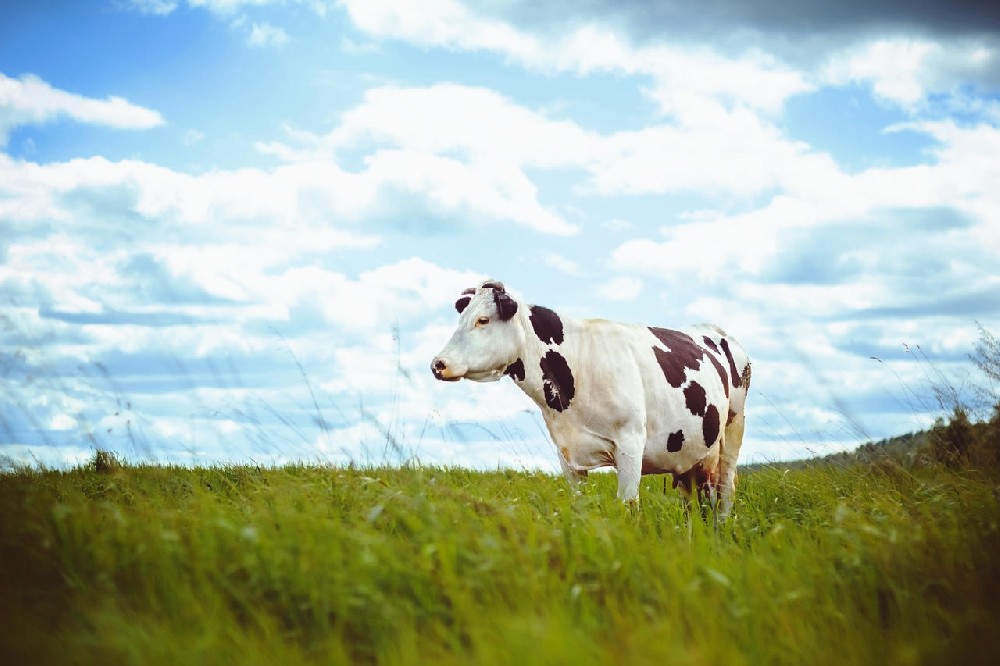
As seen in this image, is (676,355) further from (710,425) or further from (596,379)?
(596,379)

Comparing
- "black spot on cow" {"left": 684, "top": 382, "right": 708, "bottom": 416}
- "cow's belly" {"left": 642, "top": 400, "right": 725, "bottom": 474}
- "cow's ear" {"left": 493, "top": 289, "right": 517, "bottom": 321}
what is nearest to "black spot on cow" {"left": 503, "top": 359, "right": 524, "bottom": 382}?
"cow's ear" {"left": 493, "top": 289, "right": 517, "bottom": 321}

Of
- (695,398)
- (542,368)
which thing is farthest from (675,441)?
(542,368)

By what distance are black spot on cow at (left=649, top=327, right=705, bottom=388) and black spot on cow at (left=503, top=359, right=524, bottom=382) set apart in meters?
1.59

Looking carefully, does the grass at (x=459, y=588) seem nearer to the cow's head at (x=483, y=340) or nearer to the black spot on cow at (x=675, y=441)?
the cow's head at (x=483, y=340)

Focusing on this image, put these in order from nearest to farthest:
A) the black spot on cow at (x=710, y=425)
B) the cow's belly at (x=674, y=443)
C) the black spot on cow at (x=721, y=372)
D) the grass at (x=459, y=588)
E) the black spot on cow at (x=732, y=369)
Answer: the grass at (x=459, y=588), the cow's belly at (x=674, y=443), the black spot on cow at (x=710, y=425), the black spot on cow at (x=721, y=372), the black spot on cow at (x=732, y=369)

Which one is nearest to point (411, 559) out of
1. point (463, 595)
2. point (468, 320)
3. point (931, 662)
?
point (463, 595)

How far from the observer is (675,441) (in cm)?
910

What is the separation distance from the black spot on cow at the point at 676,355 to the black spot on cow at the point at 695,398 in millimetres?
141

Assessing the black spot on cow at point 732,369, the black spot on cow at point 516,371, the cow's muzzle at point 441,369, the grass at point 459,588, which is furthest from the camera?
the black spot on cow at point 732,369

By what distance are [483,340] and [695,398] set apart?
104 inches

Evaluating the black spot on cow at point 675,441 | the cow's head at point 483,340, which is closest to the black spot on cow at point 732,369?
the black spot on cow at point 675,441

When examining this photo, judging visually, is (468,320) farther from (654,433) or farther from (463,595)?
(463,595)

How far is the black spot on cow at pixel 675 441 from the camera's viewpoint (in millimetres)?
9055

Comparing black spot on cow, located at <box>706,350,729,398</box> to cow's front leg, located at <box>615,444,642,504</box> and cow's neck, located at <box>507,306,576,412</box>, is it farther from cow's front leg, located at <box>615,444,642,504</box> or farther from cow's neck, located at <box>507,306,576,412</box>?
cow's neck, located at <box>507,306,576,412</box>
